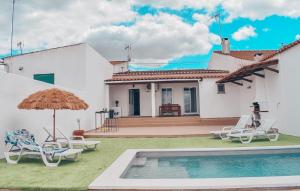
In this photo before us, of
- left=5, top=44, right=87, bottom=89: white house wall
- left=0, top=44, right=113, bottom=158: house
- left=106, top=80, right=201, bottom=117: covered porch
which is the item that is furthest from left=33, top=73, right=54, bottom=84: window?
left=106, top=80, right=201, bottom=117: covered porch

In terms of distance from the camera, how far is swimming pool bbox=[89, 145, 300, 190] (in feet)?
17.6

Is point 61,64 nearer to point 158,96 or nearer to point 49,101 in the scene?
point 158,96

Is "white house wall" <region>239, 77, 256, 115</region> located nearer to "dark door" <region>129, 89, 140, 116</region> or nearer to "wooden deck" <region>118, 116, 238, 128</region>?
"wooden deck" <region>118, 116, 238, 128</region>

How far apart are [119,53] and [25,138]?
3030 centimetres

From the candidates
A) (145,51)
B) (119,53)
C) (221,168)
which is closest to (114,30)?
(119,53)

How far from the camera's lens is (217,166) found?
8562mm

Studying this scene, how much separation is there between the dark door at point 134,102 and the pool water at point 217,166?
1629 centimetres

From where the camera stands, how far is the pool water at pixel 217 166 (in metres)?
7.53

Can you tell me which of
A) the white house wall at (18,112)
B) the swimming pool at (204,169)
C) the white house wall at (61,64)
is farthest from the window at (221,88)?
the white house wall at (18,112)

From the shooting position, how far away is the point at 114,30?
35.0m

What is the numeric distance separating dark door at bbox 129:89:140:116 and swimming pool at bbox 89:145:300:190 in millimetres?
16096

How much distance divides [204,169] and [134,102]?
1816 cm

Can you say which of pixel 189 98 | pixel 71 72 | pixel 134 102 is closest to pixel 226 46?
pixel 189 98

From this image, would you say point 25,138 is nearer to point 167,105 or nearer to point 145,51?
point 167,105
